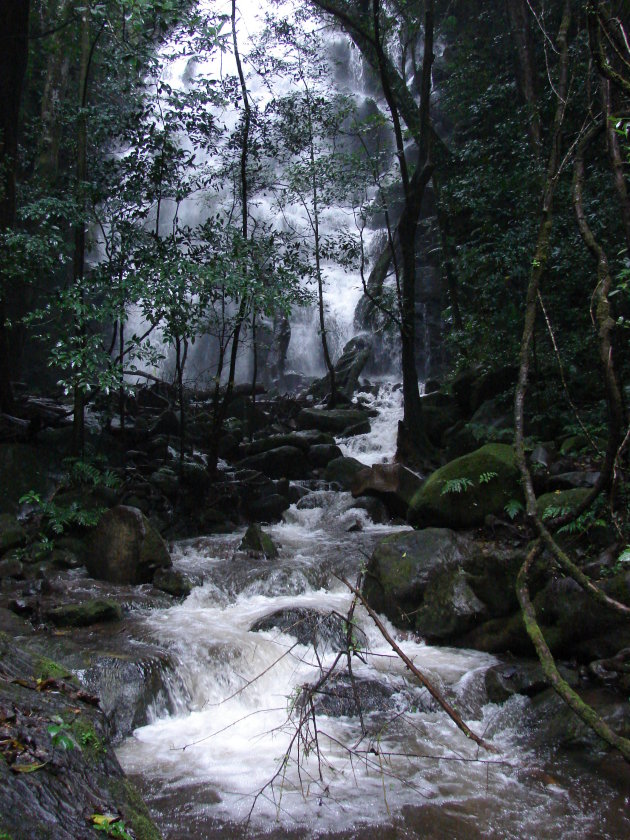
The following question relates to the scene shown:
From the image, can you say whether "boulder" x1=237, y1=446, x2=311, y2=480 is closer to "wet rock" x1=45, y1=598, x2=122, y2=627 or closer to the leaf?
"wet rock" x1=45, y1=598, x2=122, y2=627

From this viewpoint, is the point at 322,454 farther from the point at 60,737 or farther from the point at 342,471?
the point at 60,737

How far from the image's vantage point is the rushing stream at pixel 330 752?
3.66 metres

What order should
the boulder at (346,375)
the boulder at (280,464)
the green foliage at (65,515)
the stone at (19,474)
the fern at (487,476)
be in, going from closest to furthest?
1. the fern at (487,476)
2. the green foliage at (65,515)
3. the stone at (19,474)
4. the boulder at (280,464)
5. the boulder at (346,375)

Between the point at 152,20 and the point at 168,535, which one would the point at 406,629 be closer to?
the point at 168,535

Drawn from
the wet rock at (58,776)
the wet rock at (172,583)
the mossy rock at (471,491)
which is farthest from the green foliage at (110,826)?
the mossy rock at (471,491)

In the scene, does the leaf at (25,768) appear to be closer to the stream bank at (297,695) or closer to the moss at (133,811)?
the stream bank at (297,695)

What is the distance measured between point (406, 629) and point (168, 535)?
16.0 feet

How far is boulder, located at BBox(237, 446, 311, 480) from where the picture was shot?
13.6 m

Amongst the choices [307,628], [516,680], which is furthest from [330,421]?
[516,680]

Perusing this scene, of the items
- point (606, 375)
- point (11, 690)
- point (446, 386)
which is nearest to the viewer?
point (11, 690)

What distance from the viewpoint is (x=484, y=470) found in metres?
7.83

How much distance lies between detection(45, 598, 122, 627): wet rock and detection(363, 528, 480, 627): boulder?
9.30 ft

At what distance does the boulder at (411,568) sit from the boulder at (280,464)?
6196 millimetres

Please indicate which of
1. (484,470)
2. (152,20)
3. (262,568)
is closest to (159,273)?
(152,20)
